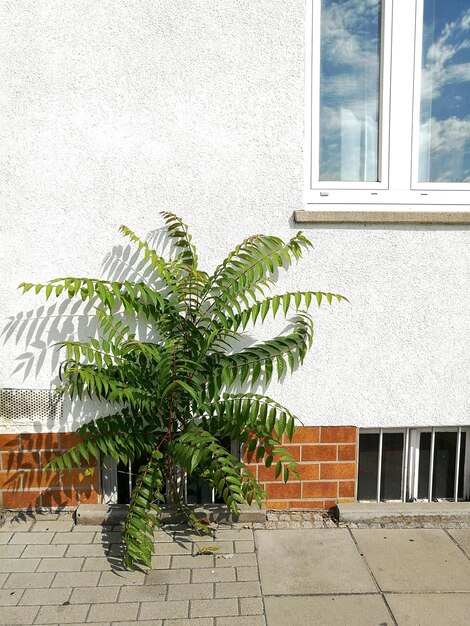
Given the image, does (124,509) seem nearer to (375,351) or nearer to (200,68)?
(375,351)

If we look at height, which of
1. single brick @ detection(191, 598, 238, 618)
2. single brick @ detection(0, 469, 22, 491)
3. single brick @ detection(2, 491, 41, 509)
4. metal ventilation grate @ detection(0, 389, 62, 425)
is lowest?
single brick @ detection(191, 598, 238, 618)

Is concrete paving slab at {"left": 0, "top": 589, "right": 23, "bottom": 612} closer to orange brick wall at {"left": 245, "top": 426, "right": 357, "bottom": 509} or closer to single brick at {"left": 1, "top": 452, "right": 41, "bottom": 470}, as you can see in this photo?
single brick at {"left": 1, "top": 452, "right": 41, "bottom": 470}

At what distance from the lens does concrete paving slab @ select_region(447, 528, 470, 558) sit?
3.49 m

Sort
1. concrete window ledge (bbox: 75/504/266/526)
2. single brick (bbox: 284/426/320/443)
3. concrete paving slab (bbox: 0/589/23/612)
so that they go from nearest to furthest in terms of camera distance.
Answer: concrete paving slab (bbox: 0/589/23/612) < concrete window ledge (bbox: 75/504/266/526) < single brick (bbox: 284/426/320/443)

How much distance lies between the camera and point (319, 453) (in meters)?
3.85

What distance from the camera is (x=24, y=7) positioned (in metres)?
3.51

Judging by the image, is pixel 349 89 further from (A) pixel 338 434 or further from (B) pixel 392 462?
(B) pixel 392 462

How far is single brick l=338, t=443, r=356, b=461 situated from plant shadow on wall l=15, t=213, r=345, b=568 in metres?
0.39

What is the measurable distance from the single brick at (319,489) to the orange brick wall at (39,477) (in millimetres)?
1387

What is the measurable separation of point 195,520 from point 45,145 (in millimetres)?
2496

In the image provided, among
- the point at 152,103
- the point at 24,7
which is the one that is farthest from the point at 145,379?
the point at 24,7

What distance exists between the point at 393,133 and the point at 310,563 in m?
2.72

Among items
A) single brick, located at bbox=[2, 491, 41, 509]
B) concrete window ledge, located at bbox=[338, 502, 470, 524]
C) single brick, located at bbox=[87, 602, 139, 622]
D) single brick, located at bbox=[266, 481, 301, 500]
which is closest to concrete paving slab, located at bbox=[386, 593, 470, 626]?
concrete window ledge, located at bbox=[338, 502, 470, 524]

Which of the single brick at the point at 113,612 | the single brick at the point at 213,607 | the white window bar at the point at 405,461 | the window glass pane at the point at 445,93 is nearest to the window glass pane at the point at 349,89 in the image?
the window glass pane at the point at 445,93
